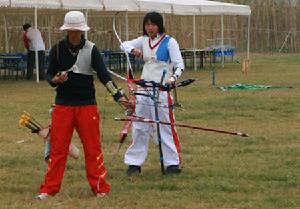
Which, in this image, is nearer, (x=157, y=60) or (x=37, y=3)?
(x=157, y=60)

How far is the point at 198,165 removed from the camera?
8.45 meters

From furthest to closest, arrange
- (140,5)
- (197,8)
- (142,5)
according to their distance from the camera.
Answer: (197,8)
(142,5)
(140,5)

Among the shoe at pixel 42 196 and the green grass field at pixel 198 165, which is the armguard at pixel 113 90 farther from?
the shoe at pixel 42 196

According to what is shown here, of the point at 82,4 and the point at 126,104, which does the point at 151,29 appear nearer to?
the point at 126,104

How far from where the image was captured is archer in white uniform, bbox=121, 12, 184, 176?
7.83 metres

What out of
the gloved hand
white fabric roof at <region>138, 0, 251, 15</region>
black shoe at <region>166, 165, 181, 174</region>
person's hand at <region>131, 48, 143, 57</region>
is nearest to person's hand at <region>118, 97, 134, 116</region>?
the gloved hand

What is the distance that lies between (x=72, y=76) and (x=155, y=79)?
1318 mm

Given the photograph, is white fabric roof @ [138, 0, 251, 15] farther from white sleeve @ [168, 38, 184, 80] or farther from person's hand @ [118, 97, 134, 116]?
person's hand @ [118, 97, 134, 116]

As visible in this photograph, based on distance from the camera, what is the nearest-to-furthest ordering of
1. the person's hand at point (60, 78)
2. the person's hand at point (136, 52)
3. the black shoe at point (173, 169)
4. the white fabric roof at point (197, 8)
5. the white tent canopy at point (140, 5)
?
the person's hand at point (60, 78) < the person's hand at point (136, 52) < the black shoe at point (173, 169) < the white tent canopy at point (140, 5) < the white fabric roof at point (197, 8)

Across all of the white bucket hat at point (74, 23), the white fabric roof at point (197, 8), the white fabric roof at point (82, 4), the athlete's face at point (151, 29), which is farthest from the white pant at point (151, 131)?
the white fabric roof at point (197, 8)

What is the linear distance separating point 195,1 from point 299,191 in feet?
67.2

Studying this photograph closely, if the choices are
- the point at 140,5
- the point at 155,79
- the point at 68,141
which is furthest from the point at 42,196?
the point at 140,5

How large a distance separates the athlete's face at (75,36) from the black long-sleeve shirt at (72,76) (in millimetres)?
50

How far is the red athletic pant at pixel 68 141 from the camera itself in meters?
6.80
